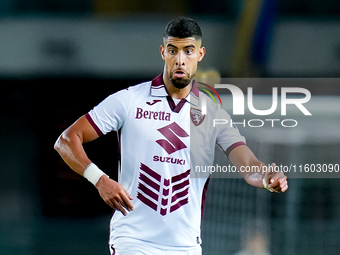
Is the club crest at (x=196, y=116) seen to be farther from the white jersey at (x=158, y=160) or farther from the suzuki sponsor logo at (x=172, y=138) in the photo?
the suzuki sponsor logo at (x=172, y=138)

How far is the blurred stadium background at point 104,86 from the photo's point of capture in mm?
4836

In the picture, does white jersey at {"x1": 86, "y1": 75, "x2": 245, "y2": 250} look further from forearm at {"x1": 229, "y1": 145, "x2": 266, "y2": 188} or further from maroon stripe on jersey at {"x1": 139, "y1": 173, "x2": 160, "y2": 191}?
forearm at {"x1": 229, "y1": 145, "x2": 266, "y2": 188}

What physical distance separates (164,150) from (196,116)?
312mm

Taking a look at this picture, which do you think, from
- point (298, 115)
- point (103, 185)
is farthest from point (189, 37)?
point (298, 115)

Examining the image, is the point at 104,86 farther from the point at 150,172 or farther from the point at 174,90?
the point at 150,172

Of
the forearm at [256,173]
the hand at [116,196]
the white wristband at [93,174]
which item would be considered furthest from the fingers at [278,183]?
the white wristband at [93,174]

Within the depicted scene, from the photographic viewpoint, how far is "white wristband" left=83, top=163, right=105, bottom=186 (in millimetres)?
1969

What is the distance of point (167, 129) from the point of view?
90.4 inches

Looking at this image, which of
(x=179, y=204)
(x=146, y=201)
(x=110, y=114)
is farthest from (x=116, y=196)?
(x=110, y=114)

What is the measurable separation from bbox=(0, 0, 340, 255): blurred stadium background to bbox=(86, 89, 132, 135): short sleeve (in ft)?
8.29

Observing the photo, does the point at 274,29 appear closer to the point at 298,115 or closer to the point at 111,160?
the point at 298,115

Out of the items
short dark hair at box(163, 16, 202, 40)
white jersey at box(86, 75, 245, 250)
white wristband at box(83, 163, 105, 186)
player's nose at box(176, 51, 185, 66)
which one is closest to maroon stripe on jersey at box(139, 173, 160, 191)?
white jersey at box(86, 75, 245, 250)

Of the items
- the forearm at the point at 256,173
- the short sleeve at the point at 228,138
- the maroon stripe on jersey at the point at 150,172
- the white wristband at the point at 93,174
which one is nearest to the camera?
the white wristband at the point at 93,174

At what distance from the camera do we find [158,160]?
2.21m
